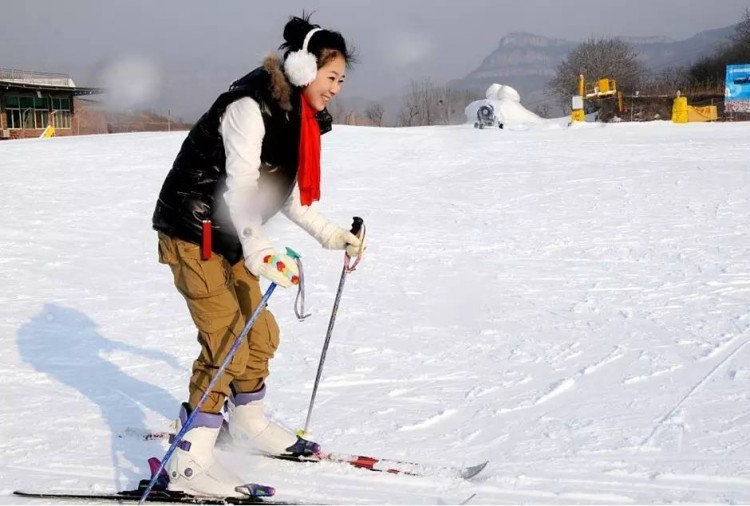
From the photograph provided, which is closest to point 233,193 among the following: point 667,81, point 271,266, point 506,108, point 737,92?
point 271,266

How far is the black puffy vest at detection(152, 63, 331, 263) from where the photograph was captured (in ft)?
9.97

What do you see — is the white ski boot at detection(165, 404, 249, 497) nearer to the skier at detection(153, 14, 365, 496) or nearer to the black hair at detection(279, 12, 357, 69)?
the skier at detection(153, 14, 365, 496)

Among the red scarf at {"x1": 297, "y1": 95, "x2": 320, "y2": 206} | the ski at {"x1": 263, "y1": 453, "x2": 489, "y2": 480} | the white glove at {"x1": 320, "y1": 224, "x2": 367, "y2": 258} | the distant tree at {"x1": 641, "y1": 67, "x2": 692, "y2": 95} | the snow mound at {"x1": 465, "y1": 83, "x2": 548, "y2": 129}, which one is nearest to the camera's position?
the red scarf at {"x1": 297, "y1": 95, "x2": 320, "y2": 206}

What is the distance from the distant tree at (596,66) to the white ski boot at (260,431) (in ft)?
163

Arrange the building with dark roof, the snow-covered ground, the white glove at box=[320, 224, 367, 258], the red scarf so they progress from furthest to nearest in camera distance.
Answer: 1. the building with dark roof
2. the white glove at box=[320, 224, 367, 258]
3. the snow-covered ground
4. the red scarf

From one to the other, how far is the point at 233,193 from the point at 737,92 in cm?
3420

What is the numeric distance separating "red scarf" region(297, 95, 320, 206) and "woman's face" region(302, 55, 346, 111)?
→ 30 mm

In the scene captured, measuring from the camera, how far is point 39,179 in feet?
44.0

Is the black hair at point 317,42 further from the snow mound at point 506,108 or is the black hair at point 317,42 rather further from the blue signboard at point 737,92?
the blue signboard at point 737,92

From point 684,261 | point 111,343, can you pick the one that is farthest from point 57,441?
point 684,261

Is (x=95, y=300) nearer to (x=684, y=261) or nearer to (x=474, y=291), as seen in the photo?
(x=474, y=291)

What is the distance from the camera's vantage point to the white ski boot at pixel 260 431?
3629 mm

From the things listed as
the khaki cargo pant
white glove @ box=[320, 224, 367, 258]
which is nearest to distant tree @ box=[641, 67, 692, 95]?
white glove @ box=[320, 224, 367, 258]

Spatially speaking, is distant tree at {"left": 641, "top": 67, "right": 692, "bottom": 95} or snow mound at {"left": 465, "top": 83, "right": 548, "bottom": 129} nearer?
snow mound at {"left": 465, "top": 83, "right": 548, "bottom": 129}
